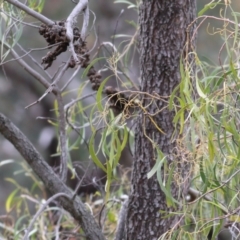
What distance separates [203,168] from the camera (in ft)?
2.45

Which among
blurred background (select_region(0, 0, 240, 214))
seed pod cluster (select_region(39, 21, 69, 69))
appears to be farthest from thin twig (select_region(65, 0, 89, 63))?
blurred background (select_region(0, 0, 240, 214))

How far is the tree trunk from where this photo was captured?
2.77ft

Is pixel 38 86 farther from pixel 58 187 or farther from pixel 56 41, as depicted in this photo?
pixel 56 41

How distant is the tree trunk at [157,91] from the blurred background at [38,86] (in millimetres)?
1792

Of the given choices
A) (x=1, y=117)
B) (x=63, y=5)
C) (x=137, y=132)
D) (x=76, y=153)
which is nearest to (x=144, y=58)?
(x=137, y=132)

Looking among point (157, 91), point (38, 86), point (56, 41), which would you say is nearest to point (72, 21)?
point (56, 41)

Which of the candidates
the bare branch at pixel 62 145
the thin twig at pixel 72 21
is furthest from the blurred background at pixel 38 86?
the thin twig at pixel 72 21

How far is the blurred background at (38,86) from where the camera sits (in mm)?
2779

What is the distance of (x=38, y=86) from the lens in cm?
308

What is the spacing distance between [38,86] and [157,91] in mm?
2282

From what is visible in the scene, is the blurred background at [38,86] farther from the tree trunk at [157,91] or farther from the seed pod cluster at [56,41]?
the seed pod cluster at [56,41]

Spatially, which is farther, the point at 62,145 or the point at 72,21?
the point at 62,145

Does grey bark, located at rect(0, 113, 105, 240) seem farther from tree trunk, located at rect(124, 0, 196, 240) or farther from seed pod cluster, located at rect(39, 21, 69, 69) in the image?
seed pod cluster, located at rect(39, 21, 69, 69)

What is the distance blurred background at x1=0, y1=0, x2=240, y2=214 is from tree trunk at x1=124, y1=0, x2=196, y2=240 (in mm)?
1792
